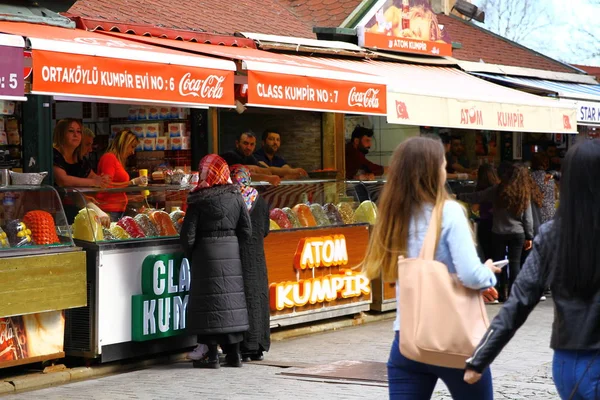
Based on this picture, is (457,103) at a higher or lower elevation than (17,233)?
higher

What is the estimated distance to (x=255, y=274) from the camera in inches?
362

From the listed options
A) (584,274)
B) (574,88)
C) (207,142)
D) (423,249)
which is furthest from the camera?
(574,88)

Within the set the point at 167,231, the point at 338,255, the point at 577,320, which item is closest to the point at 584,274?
the point at 577,320

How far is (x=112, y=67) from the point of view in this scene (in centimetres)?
782

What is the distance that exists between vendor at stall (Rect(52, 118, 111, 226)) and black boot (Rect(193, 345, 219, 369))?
172 cm

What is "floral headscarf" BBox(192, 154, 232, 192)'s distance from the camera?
8.83m

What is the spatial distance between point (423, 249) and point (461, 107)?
729cm

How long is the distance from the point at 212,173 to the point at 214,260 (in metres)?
0.70

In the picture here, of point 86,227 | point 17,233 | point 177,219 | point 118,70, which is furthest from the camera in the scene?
point 177,219

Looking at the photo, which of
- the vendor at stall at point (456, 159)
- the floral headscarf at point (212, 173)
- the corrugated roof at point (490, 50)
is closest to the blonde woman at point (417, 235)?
the floral headscarf at point (212, 173)

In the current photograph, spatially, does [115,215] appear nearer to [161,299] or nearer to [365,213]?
[161,299]

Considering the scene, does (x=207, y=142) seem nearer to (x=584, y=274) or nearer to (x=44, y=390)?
(x=44, y=390)

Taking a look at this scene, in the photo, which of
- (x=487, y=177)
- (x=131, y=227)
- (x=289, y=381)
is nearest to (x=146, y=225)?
(x=131, y=227)

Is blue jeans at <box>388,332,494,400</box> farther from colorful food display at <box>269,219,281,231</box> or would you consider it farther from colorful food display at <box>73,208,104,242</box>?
colorful food display at <box>269,219,281,231</box>
